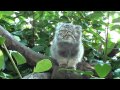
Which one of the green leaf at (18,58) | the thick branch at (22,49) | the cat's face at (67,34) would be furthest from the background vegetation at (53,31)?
the green leaf at (18,58)

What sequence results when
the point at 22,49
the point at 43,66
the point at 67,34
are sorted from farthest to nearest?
the point at 22,49 < the point at 67,34 < the point at 43,66

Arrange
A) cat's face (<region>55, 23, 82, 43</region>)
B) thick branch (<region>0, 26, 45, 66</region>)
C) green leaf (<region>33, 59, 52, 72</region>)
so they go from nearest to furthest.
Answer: green leaf (<region>33, 59, 52, 72</region>) → cat's face (<region>55, 23, 82, 43</region>) → thick branch (<region>0, 26, 45, 66</region>)

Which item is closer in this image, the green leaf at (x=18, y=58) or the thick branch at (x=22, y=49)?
the green leaf at (x=18, y=58)

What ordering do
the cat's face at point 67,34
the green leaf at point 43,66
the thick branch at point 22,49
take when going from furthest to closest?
the thick branch at point 22,49 → the cat's face at point 67,34 → the green leaf at point 43,66

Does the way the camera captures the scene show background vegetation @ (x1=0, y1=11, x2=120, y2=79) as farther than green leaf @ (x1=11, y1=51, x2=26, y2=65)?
Yes

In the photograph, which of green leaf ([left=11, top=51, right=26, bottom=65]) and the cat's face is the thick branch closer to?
the cat's face

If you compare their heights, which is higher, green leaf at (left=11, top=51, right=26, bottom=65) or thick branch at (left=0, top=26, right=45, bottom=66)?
green leaf at (left=11, top=51, right=26, bottom=65)

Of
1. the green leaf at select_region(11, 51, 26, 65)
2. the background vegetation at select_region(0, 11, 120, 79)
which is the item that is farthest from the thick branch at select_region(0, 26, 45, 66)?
the green leaf at select_region(11, 51, 26, 65)

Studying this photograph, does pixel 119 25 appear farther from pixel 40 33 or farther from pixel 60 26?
pixel 40 33

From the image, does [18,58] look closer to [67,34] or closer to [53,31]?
[67,34]

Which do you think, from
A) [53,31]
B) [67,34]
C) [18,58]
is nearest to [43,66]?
[18,58]

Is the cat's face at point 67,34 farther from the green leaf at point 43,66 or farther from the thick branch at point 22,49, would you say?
the green leaf at point 43,66
